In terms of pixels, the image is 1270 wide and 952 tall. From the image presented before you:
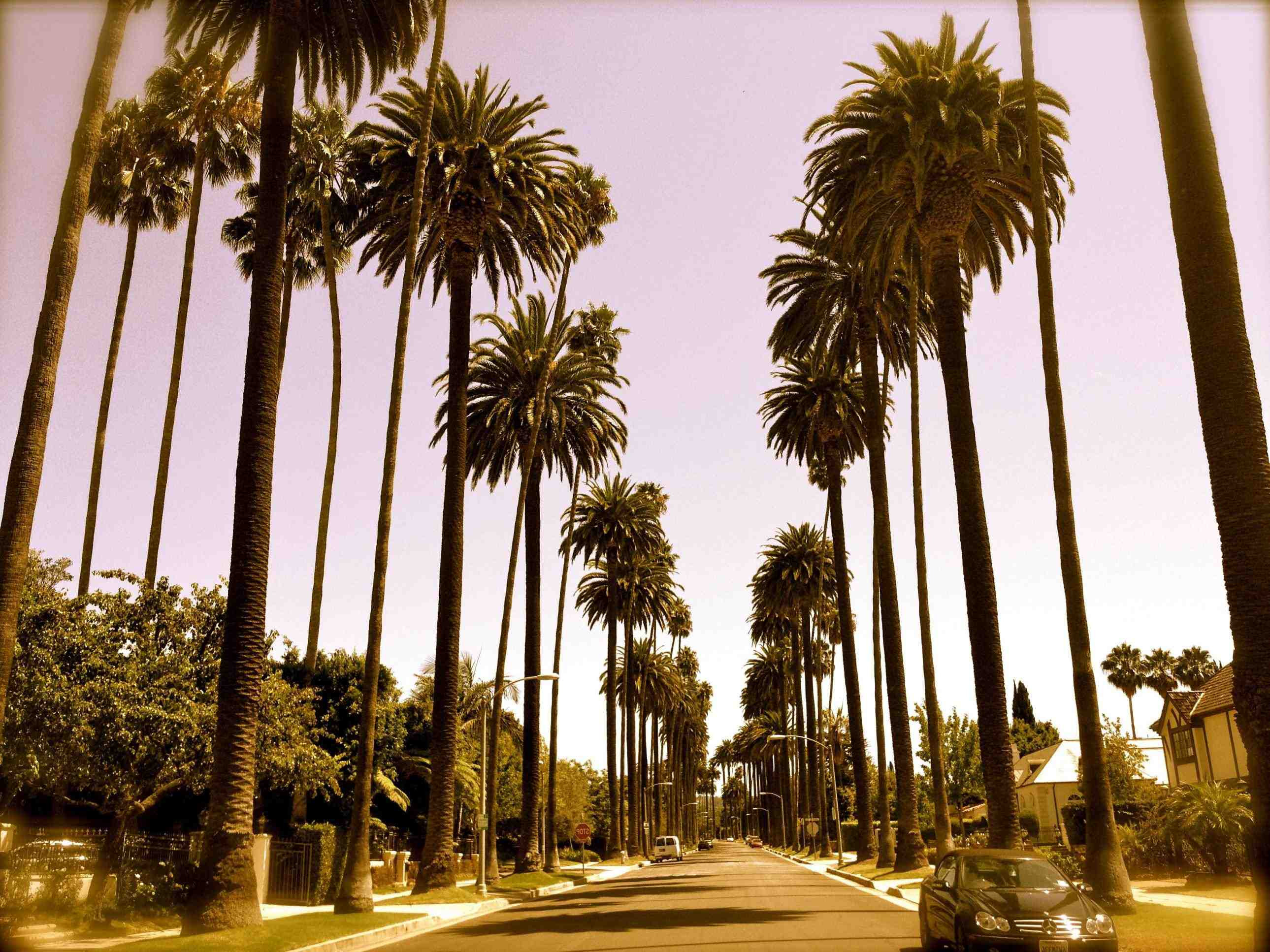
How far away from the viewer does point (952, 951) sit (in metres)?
13.7

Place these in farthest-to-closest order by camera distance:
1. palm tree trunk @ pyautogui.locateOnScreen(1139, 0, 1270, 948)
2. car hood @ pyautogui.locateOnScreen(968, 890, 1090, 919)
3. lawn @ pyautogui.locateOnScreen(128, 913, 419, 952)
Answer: lawn @ pyautogui.locateOnScreen(128, 913, 419, 952) < car hood @ pyautogui.locateOnScreen(968, 890, 1090, 919) < palm tree trunk @ pyautogui.locateOnScreen(1139, 0, 1270, 948)

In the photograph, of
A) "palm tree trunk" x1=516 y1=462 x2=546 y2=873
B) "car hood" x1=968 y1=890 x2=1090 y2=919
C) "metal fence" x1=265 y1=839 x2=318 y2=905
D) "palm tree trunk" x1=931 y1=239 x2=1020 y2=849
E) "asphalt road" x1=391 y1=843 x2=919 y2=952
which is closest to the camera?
"car hood" x1=968 y1=890 x2=1090 y2=919

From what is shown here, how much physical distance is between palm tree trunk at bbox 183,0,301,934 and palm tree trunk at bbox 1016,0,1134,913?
16.2 meters

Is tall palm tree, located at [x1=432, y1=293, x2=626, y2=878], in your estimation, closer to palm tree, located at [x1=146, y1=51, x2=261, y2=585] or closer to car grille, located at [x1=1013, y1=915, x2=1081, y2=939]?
palm tree, located at [x1=146, y1=51, x2=261, y2=585]

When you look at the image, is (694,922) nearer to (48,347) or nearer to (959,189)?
(48,347)

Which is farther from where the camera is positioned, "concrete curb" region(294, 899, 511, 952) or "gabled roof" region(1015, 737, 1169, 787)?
"gabled roof" region(1015, 737, 1169, 787)

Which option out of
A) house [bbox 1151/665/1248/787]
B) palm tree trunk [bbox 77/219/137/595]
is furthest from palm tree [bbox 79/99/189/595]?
house [bbox 1151/665/1248/787]

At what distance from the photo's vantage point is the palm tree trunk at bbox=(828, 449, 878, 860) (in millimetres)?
46844

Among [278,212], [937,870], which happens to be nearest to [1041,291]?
[937,870]

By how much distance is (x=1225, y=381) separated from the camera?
43.5 feet

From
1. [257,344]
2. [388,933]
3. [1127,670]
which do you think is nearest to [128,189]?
[257,344]

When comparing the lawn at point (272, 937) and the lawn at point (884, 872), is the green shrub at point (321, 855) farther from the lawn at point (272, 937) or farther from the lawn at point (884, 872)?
the lawn at point (884, 872)

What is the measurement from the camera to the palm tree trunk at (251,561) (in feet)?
58.5

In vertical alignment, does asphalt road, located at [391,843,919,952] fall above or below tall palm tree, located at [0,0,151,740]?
below
